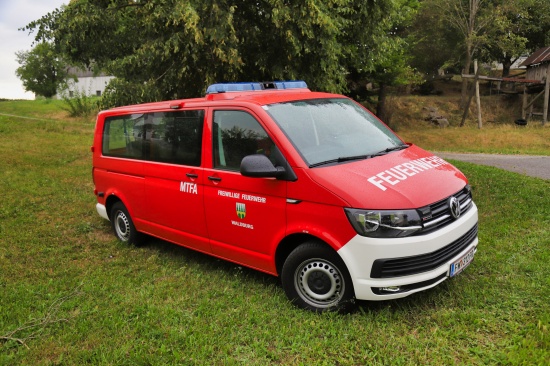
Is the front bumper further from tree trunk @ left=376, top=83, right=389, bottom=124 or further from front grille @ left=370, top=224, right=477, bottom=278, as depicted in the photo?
tree trunk @ left=376, top=83, right=389, bottom=124

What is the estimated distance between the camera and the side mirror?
3.73 meters

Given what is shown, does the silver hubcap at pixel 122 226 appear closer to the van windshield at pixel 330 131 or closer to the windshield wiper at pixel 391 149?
the van windshield at pixel 330 131

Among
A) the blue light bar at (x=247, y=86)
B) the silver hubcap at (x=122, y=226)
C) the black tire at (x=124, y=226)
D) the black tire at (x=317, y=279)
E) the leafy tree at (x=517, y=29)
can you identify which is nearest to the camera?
the black tire at (x=317, y=279)

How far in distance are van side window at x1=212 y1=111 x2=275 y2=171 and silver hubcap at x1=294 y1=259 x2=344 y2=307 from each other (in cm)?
100

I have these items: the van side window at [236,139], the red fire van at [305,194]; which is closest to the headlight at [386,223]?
the red fire van at [305,194]

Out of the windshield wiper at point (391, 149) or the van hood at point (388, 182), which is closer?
the van hood at point (388, 182)

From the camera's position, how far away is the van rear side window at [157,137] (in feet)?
15.4

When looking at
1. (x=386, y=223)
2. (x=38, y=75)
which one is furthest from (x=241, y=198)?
(x=38, y=75)

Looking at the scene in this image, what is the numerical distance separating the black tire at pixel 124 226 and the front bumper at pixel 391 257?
333cm

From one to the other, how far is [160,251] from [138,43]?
631 cm

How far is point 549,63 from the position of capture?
89.1 feet

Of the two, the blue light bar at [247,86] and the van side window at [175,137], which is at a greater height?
the blue light bar at [247,86]

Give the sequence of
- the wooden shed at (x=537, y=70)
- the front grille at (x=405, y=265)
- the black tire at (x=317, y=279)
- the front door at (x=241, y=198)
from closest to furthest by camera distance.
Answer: the front grille at (x=405, y=265)
the black tire at (x=317, y=279)
the front door at (x=241, y=198)
the wooden shed at (x=537, y=70)

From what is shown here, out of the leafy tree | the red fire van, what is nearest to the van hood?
the red fire van
